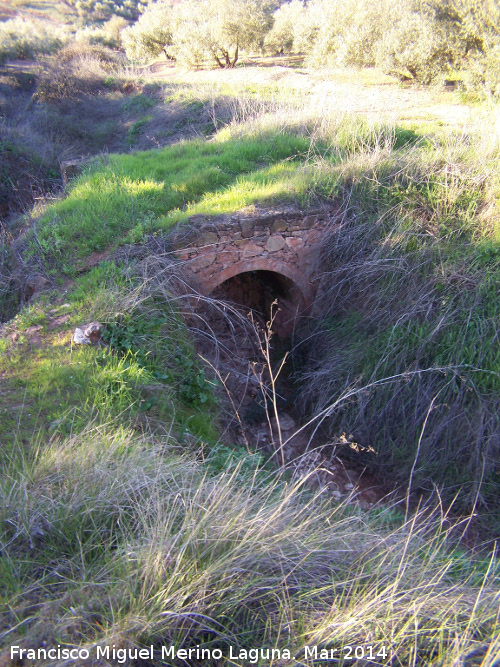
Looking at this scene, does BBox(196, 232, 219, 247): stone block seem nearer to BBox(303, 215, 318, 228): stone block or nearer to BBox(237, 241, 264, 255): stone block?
BBox(237, 241, 264, 255): stone block

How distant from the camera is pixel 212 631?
1.86m

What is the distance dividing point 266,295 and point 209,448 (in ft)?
13.6

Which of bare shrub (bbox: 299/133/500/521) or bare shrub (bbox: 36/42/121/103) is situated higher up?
bare shrub (bbox: 36/42/121/103)

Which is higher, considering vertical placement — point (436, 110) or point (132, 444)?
point (436, 110)

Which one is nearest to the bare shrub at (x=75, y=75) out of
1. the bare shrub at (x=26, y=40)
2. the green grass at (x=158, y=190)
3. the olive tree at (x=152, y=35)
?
the olive tree at (x=152, y=35)

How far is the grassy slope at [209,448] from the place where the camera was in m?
1.90

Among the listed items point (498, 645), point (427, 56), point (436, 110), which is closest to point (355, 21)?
point (427, 56)

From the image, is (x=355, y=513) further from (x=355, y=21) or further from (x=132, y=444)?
(x=355, y=21)

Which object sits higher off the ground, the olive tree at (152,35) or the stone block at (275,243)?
the olive tree at (152,35)

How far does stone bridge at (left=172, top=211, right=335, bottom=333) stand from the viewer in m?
5.43

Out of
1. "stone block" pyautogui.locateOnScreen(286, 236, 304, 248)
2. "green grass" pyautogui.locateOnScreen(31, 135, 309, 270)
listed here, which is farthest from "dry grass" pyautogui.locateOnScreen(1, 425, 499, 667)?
"stone block" pyautogui.locateOnScreen(286, 236, 304, 248)

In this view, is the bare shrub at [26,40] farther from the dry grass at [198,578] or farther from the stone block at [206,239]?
the dry grass at [198,578]

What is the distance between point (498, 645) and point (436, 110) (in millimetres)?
9191

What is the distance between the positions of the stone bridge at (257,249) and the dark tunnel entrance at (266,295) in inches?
1.5
